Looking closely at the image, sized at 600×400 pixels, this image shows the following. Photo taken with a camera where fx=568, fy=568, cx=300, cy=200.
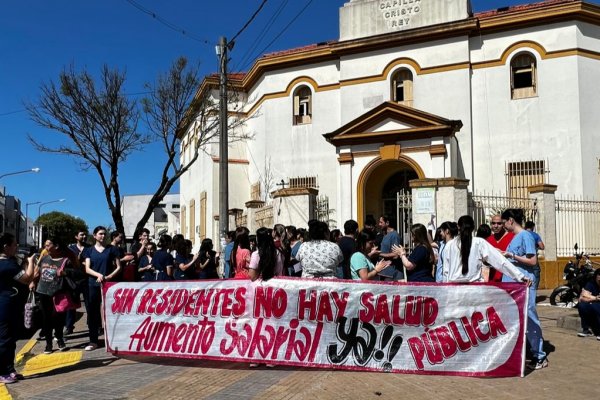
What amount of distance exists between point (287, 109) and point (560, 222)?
433 inches

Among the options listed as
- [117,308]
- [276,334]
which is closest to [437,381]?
[276,334]

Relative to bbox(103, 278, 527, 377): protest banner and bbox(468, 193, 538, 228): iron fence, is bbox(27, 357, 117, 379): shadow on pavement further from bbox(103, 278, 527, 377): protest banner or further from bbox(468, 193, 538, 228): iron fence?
bbox(468, 193, 538, 228): iron fence

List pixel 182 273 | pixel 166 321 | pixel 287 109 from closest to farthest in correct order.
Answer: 1. pixel 166 321
2. pixel 182 273
3. pixel 287 109

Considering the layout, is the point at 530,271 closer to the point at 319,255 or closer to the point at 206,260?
the point at 319,255

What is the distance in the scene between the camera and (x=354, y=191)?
741 inches

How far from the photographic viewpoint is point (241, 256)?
311 inches

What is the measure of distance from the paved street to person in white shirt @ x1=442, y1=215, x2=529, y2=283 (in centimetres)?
119

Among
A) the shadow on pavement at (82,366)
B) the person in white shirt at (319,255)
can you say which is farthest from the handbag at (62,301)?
the person in white shirt at (319,255)

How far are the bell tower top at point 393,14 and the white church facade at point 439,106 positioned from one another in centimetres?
4

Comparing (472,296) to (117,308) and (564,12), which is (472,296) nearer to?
(117,308)

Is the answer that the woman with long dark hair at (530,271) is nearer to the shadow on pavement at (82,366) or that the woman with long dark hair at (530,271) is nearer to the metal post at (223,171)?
the shadow on pavement at (82,366)

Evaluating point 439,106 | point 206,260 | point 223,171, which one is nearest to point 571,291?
point 206,260

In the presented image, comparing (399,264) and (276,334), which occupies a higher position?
(399,264)

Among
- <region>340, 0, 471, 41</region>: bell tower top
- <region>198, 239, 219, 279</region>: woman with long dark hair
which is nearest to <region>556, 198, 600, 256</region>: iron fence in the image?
<region>340, 0, 471, 41</region>: bell tower top
